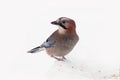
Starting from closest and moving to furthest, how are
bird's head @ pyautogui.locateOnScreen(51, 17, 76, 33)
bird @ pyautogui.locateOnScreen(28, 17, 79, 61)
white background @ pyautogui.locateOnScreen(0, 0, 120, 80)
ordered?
white background @ pyautogui.locateOnScreen(0, 0, 120, 80)
bird's head @ pyautogui.locateOnScreen(51, 17, 76, 33)
bird @ pyautogui.locateOnScreen(28, 17, 79, 61)

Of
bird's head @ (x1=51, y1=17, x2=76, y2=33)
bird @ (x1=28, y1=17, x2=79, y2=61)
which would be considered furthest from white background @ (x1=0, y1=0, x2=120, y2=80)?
bird's head @ (x1=51, y1=17, x2=76, y2=33)

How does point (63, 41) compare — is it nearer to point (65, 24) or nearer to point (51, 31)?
point (65, 24)

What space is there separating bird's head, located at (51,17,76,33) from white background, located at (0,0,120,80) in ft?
1.65

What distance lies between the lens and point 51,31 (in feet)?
42.3

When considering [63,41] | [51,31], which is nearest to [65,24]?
[63,41]

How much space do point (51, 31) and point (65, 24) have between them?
2.50 m

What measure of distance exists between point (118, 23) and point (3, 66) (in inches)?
110

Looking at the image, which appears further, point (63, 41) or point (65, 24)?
point (63, 41)

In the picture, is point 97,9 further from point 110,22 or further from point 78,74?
point 78,74

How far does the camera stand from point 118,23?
1317cm

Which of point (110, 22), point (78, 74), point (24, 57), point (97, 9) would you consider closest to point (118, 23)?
point (110, 22)

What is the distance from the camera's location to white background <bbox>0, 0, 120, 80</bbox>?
33.5ft

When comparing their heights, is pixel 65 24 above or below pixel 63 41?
above

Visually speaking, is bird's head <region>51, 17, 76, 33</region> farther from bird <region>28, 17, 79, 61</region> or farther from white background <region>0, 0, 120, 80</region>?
white background <region>0, 0, 120, 80</region>
